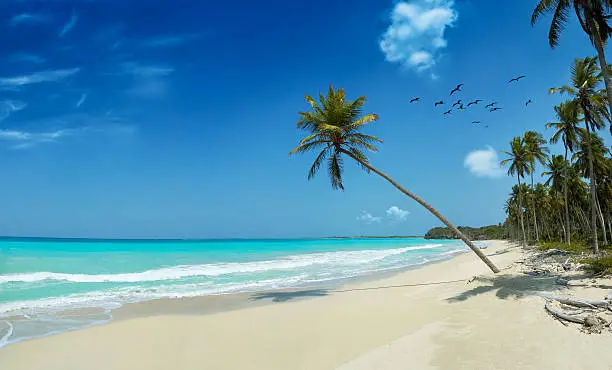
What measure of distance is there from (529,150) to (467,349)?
2773cm

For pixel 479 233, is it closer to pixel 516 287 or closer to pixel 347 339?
pixel 516 287

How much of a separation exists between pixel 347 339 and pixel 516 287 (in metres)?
5.01

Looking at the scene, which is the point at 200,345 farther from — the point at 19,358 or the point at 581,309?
the point at 581,309

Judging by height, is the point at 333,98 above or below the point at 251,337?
above

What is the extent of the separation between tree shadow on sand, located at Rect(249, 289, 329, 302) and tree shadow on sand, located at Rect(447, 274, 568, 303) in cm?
441

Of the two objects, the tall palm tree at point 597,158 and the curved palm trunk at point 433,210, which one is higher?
the tall palm tree at point 597,158

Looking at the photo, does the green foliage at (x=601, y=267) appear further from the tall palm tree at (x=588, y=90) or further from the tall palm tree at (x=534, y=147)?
the tall palm tree at (x=534, y=147)

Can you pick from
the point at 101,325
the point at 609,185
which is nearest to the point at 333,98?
the point at 101,325

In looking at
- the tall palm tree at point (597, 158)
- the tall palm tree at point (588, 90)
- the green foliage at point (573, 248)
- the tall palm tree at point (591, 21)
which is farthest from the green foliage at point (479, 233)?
the tall palm tree at point (591, 21)

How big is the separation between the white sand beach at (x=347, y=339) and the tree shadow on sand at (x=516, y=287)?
30 millimetres

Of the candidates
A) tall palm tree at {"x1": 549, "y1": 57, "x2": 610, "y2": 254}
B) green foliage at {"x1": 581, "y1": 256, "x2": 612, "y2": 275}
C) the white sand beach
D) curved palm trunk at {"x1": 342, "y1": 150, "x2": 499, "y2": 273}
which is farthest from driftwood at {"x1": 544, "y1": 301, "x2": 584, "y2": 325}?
tall palm tree at {"x1": 549, "y1": 57, "x2": 610, "y2": 254}

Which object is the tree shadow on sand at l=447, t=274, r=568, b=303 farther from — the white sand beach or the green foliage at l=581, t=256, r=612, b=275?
the green foliage at l=581, t=256, r=612, b=275

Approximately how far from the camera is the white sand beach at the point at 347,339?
15.5ft

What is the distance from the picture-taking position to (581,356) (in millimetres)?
4234
